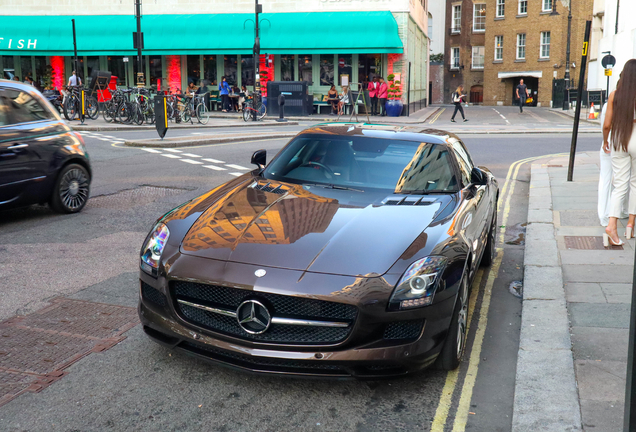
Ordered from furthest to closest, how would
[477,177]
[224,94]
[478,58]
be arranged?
[478,58] < [224,94] < [477,177]

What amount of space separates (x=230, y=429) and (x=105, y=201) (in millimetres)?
6903

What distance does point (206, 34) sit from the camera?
34875 millimetres

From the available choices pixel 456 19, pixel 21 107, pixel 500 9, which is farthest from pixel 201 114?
pixel 456 19

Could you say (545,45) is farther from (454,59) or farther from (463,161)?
(463,161)

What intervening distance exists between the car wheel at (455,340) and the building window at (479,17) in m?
65.6

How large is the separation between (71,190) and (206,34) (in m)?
27.8

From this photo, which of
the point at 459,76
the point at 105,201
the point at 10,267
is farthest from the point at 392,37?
the point at 459,76

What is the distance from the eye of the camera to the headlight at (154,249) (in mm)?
4016

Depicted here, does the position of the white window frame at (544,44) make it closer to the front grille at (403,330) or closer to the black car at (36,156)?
the black car at (36,156)

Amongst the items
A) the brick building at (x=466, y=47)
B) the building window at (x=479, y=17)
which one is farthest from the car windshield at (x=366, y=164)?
the building window at (x=479, y=17)

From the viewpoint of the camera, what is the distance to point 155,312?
391 centimetres

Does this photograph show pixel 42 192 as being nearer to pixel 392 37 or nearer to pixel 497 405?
pixel 497 405

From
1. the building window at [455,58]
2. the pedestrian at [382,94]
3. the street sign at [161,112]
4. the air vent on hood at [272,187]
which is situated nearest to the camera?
the air vent on hood at [272,187]

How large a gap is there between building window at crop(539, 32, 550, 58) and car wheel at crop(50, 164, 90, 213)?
5452 cm
